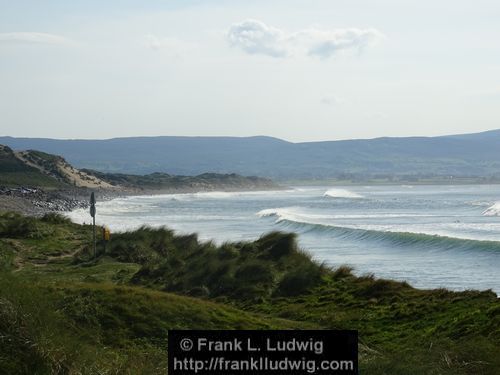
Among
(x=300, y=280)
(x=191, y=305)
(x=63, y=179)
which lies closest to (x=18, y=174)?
(x=63, y=179)

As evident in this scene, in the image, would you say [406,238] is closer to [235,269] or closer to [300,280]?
[235,269]

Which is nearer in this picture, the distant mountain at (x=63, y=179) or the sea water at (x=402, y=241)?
the sea water at (x=402, y=241)

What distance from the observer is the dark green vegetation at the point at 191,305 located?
8.36 meters

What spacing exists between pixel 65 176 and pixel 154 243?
9637cm

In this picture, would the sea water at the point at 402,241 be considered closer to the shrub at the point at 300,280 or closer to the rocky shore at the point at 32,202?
the shrub at the point at 300,280

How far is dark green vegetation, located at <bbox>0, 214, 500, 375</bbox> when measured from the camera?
836 cm

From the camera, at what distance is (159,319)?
40.0ft

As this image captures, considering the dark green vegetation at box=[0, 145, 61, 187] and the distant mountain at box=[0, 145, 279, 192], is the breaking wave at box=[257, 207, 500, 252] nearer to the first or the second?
the distant mountain at box=[0, 145, 279, 192]

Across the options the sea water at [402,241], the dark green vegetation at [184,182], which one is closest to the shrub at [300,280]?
the sea water at [402,241]

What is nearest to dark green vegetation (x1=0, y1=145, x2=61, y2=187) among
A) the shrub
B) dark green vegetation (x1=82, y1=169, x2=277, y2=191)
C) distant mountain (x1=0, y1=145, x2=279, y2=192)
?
distant mountain (x1=0, y1=145, x2=279, y2=192)

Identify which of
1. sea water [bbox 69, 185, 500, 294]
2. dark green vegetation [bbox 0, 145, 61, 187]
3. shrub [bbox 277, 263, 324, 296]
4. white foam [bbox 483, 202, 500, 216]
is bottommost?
sea water [bbox 69, 185, 500, 294]

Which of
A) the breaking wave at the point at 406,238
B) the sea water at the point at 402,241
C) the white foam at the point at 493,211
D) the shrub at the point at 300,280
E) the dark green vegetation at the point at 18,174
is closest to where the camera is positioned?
the shrub at the point at 300,280

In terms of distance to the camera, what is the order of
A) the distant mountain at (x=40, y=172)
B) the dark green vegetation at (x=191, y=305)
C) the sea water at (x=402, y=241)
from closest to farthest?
the dark green vegetation at (x=191, y=305) < the sea water at (x=402, y=241) < the distant mountain at (x=40, y=172)

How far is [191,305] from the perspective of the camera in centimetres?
1322
